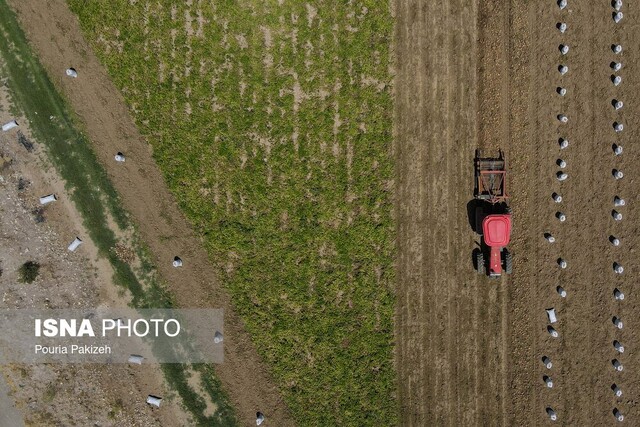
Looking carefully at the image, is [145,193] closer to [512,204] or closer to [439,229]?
[439,229]

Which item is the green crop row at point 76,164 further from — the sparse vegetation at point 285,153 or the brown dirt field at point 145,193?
the sparse vegetation at point 285,153

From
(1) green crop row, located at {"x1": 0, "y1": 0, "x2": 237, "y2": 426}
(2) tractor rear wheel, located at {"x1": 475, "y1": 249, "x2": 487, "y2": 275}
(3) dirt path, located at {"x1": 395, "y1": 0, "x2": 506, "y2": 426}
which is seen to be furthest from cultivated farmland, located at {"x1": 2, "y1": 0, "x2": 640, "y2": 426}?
(1) green crop row, located at {"x1": 0, "y1": 0, "x2": 237, "y2": 426}

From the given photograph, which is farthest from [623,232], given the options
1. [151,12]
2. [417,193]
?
[151,12]

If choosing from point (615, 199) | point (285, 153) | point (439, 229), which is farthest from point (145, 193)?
point (615, 199)

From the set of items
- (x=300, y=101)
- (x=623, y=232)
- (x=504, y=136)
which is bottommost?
(x=623, y=232)

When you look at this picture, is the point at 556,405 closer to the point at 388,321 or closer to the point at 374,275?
the point at 388,321

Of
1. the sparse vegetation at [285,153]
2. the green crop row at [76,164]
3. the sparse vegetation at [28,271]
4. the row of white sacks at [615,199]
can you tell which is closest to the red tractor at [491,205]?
the row of white sacks at [615,199]

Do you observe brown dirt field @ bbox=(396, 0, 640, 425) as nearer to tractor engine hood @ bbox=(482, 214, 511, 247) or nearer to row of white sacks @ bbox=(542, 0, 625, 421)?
row of white sacks @ bbox=(542, 0, 625, 421)
